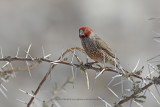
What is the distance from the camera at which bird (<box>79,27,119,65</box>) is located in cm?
559

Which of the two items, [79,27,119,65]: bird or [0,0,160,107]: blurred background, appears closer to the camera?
[79,27,119,65]: bird

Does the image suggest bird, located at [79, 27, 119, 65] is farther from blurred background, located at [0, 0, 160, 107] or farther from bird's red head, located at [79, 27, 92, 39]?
blurred background, located at [0, 0, 160, 107]

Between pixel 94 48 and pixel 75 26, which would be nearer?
pixel 94 48

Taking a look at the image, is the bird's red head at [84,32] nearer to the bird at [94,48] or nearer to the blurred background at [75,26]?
the bird at [94,48]

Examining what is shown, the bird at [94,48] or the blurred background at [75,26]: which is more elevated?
the bird at [94,48]

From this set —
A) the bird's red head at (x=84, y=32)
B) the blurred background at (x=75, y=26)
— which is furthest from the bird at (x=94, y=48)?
the blurred background at (x=75, y=26)

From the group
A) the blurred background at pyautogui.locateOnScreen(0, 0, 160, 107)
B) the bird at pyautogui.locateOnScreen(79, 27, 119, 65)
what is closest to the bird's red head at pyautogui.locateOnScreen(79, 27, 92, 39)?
the bird at pyautogui.locateOnScreen(79, 27, 119, 65)

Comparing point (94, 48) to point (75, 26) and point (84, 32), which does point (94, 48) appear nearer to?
point (84, 32)

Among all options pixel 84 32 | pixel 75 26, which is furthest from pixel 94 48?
pixel 75 26

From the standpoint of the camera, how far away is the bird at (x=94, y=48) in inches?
220

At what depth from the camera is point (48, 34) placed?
48.2 feet

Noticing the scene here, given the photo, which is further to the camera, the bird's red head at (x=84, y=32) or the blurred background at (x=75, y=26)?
the blurred background at (x=75, y=26)

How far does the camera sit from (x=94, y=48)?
18.9 ft

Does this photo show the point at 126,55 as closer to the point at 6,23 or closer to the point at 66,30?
the point at 66,30
